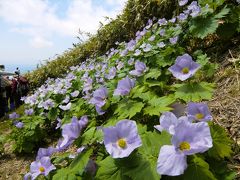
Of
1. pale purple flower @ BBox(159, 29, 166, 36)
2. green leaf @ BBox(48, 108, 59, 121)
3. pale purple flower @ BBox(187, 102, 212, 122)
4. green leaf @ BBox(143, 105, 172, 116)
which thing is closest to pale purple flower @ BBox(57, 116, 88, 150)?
green leaf @ BBox(143, 105, 172, 116)

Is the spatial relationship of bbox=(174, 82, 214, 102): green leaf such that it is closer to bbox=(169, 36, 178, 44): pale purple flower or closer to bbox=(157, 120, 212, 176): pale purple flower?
bbox=(157, 120, 212, 176): pale purple flower

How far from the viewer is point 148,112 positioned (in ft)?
7.13

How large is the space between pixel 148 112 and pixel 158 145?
1.65 feet

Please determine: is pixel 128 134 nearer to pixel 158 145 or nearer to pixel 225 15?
pixel 158 145

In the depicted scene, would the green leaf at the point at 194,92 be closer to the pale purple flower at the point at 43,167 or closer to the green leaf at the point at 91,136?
the green leaf at the point at 91,136

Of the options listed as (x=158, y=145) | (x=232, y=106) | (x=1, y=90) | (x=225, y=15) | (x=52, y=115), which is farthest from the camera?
(x=1, y=90)

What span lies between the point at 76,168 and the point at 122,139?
1.20ft

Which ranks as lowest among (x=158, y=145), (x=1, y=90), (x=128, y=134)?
(x=158, y=145)

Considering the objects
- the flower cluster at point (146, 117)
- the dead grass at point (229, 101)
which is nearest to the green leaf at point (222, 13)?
the flower cluster at point (146, 117)

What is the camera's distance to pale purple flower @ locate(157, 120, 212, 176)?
4.78 ft

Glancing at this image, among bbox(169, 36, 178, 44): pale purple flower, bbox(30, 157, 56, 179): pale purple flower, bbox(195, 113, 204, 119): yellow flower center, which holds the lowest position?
bbox(195, 113, 204, 119): yellow flower center

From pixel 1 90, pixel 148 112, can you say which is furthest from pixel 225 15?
pixel 1 90

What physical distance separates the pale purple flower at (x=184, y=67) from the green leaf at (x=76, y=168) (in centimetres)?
87

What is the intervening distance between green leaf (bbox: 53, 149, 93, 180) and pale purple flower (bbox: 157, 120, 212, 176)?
1.77ft
